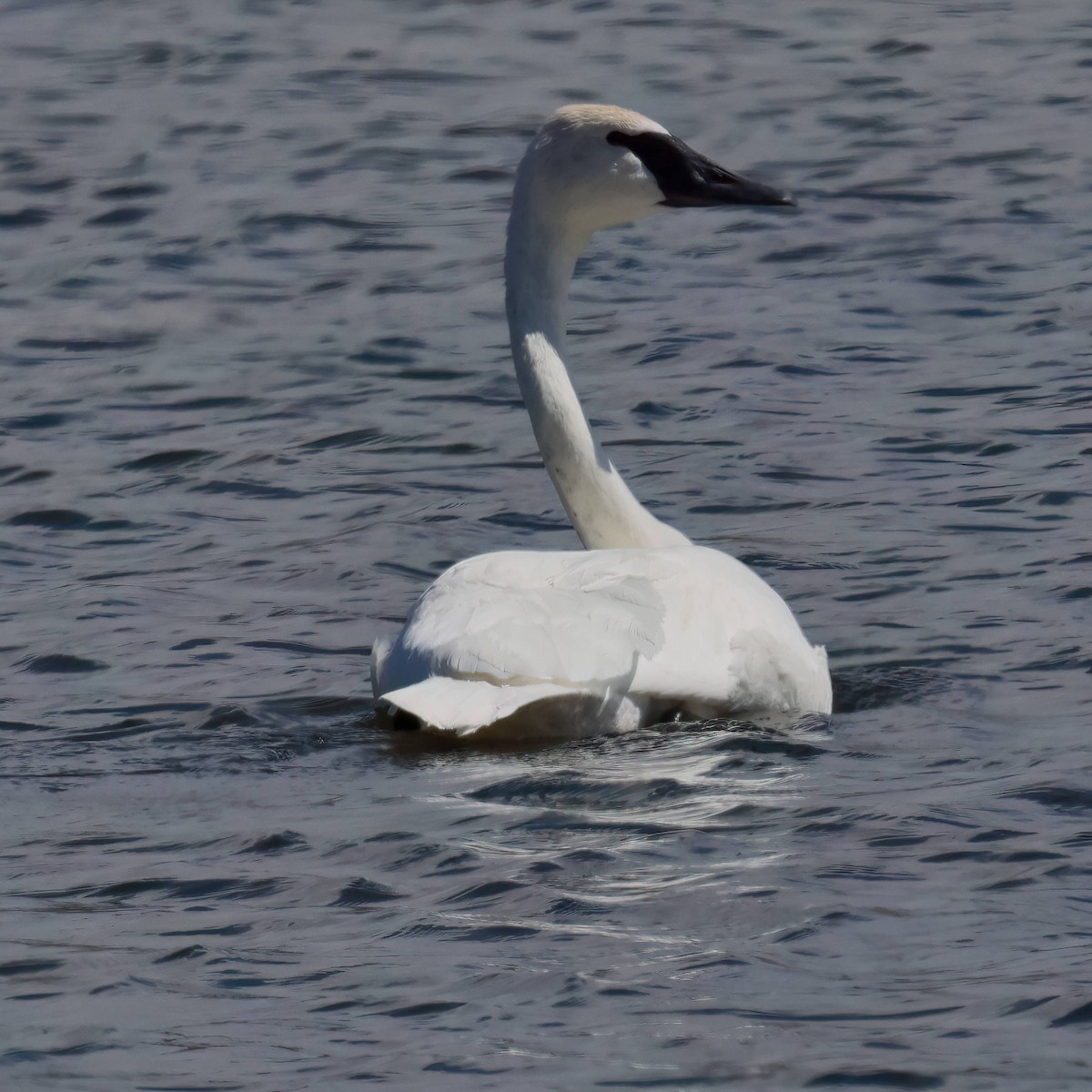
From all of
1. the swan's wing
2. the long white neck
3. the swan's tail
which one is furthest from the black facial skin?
the swan's tail

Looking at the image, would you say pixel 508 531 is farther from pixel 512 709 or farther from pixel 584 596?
pixel 512 709

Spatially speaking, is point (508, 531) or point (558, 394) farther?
point (508, 531)

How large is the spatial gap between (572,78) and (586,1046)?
1314 cm

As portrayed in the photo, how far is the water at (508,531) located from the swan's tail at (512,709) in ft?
0.29

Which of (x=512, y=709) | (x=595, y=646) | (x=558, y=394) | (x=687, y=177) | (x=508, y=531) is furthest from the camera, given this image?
(x=508, y=531)

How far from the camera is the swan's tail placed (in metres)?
6.01

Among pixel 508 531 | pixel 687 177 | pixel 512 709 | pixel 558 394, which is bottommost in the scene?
pixel 508 531

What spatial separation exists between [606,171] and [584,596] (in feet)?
6.30

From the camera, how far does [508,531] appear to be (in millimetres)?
9531

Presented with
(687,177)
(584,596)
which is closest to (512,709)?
(584,596)

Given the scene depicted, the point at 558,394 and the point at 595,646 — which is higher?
the point at 558,394

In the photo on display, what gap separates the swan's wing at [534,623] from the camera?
6.30 m

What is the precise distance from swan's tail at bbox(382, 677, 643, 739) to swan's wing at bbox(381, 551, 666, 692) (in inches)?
2.1

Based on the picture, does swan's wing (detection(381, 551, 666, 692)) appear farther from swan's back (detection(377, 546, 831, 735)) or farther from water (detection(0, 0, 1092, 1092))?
water (detection(0, 0, 1092, 1092))
